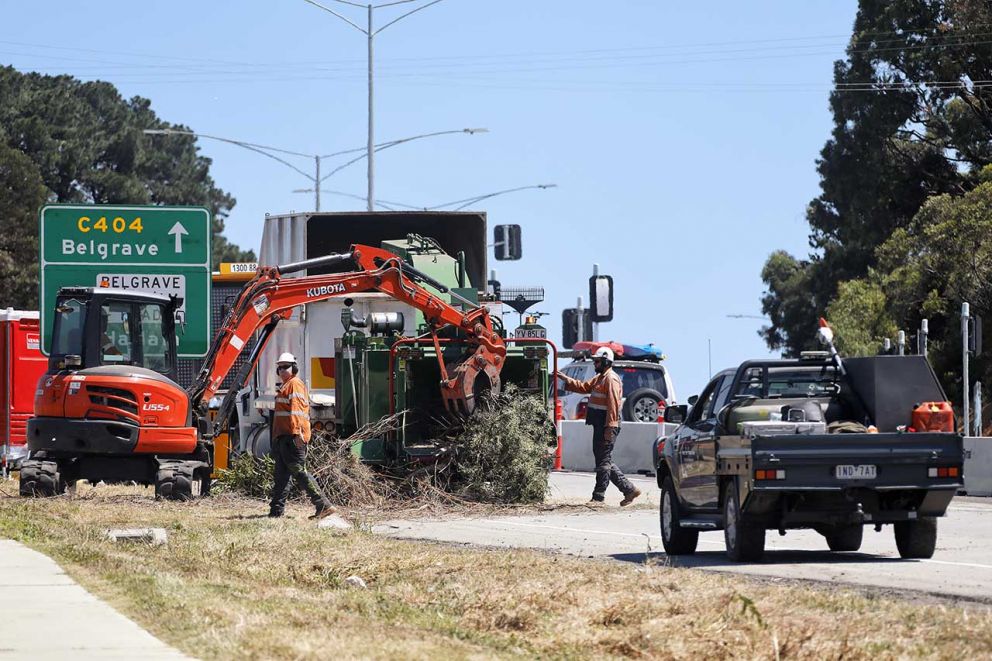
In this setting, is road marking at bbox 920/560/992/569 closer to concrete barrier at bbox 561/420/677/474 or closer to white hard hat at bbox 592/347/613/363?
white hard hat at bbox 592/347/613/363

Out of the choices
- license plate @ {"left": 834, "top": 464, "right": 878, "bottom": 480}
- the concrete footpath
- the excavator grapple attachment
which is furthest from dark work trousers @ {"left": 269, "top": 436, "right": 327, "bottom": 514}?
license plate @ {"left": 834, "top": 464, "right": 878, "bottom": 480}

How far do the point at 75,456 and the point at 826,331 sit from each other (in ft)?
38.8

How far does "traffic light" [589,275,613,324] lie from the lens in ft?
90.3

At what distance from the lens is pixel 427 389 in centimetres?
2314

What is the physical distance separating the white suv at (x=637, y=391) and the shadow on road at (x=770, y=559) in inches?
822

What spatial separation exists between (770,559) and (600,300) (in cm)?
1253

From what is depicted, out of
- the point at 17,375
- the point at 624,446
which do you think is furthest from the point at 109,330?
the point at 624,446

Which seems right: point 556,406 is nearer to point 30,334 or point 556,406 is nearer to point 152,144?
point 30,334

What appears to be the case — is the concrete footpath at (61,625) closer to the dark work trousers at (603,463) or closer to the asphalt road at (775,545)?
the asphalt road at (775,545)

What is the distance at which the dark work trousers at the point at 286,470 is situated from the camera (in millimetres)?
20094

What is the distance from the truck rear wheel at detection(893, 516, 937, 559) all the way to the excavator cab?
12.1 metres

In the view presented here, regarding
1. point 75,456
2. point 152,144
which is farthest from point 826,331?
point 152,144

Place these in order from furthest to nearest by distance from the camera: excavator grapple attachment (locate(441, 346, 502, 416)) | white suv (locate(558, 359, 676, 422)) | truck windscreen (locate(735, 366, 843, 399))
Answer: white suv (locate(558, 359, 676, 422)), excavator grapple attachment (locate(441, 346, 502, 416)), truck windscreen (locate(735, 366, 843, 399))

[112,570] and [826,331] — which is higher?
[826,331]
